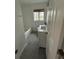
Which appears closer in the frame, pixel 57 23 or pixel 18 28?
pixel 57 23

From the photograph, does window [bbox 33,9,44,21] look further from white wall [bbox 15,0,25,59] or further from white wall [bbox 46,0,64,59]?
white wall [bbox 46,0,64,59]

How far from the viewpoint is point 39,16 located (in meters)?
9.96

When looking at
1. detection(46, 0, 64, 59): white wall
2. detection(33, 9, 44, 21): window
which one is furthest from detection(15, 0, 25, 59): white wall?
detection(33, 9, 44, 21): window

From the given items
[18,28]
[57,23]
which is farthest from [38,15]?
[57,23]

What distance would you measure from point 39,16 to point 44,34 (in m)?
5.44

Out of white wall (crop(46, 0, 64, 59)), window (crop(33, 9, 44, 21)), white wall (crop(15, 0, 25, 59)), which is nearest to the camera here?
white wall (crop(46, 0, 64, 59))

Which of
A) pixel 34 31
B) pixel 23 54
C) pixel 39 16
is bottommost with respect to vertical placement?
pixel 23 54

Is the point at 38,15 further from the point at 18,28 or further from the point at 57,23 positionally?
the point at 57,23

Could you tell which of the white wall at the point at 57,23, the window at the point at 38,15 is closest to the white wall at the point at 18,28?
the white wall at the point at 57,23

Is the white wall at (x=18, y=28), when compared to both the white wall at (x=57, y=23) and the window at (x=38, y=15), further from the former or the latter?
the window at (x=38, y=15)
